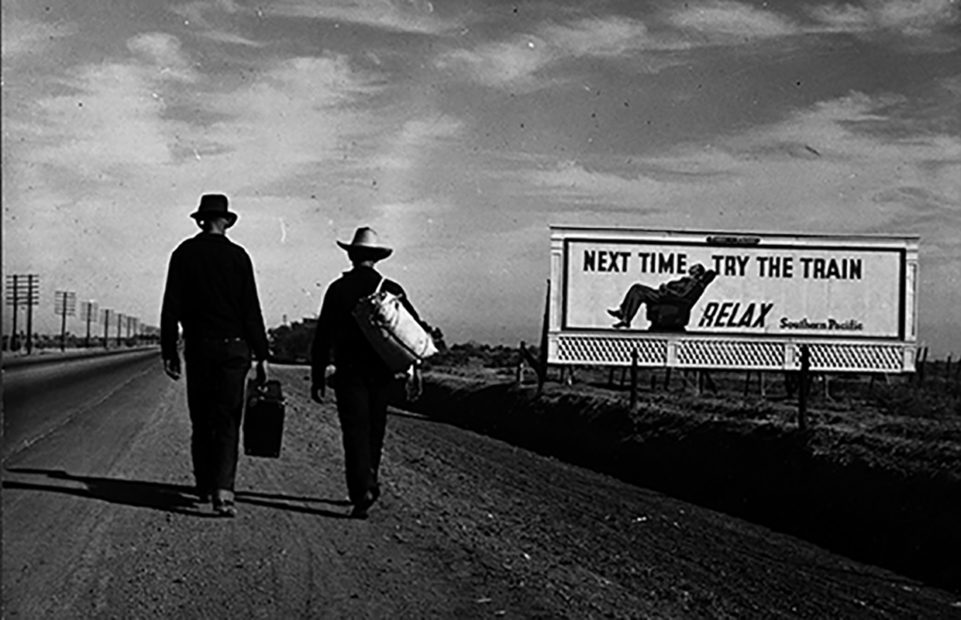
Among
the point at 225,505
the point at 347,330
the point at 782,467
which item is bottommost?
the point at 782,467

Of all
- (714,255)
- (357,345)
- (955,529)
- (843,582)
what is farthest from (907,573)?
(357,345)

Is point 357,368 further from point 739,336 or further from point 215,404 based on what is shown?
point 739,336

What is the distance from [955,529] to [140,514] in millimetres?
3608

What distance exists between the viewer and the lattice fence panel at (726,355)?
3.68 meters

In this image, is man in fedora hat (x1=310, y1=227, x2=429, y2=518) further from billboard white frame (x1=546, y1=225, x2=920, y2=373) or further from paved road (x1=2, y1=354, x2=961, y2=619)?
billboard white frame (x1=546, y1=225, x2=920, y2=373)

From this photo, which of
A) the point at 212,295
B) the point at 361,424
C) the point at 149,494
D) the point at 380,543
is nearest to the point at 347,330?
the point at 212,295

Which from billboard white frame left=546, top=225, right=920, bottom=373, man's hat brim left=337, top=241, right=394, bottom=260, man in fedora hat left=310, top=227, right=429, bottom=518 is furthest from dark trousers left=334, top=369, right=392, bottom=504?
man's hat brim left=337, top=241, right=394, bottom=260

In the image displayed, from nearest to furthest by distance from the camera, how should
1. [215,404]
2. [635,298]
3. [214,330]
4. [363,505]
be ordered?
[214,330]
[215,404]
[363,505]
[635,298]

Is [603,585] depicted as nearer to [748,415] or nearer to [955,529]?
[955,529]

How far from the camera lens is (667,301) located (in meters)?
4.27

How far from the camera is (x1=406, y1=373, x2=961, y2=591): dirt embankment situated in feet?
17.1

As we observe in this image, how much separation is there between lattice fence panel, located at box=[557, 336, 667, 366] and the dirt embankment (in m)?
0.76

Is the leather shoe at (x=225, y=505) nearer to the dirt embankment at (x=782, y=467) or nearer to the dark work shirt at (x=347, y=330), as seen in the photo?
the dark work shirt at (x=347, y=330)

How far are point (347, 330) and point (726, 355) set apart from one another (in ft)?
4.20
